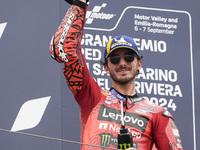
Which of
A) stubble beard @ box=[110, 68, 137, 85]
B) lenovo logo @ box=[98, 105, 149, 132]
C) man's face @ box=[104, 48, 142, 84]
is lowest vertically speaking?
lenovo logo @ box=[98, 105, 149, 132]

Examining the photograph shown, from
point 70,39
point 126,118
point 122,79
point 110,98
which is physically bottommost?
point 126,118

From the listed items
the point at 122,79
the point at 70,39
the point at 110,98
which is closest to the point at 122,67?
the point at 122,79

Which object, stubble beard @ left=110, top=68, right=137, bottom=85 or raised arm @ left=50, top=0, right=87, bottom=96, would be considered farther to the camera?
stubble beard @ left=110, top=68, right=137, bottom=85

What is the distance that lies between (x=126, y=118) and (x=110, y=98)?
0.14 m

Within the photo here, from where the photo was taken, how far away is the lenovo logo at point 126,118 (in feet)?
10.2

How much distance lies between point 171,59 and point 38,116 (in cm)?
115

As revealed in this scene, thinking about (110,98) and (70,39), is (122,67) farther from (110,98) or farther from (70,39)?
(70,39)

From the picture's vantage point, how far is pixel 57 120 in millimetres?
3902

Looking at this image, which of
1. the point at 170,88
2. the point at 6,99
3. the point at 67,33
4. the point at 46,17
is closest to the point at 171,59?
the point at 170,88

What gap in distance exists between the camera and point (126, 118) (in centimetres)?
315

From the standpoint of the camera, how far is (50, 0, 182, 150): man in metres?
2.89

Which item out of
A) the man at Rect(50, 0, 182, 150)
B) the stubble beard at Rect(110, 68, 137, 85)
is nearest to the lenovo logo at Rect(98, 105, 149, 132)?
the man at Rect(50, 0, 182, 150)

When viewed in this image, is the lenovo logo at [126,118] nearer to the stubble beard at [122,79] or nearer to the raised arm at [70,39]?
the stubble beard at [122,79]

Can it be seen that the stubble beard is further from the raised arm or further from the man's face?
the raised arm
